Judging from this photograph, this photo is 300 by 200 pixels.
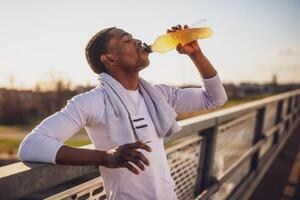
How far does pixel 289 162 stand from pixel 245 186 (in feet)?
11.5

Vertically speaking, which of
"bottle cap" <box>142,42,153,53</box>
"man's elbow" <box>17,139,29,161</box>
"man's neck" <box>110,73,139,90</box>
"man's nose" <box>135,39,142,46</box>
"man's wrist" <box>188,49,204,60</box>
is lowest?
"man's elbow" <box>17,139,29,161</box>

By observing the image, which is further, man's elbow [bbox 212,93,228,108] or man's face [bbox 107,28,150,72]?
man's elbow [bbox 212,93,228,108]

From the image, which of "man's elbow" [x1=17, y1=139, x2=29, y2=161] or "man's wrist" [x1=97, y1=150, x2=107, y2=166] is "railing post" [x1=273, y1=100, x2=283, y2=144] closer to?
"man's wrist" [x1=97, y1=150, x2=107, y2=166]

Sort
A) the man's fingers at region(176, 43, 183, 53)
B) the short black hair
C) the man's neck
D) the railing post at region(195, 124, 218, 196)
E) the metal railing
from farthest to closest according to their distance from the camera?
the railing post at region(195, 124, 218, 196), the man's fingers at region(176, 43, 183, 53), the short black hair, the man's neck, the metal railing

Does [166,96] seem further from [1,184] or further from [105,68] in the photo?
[1,184]

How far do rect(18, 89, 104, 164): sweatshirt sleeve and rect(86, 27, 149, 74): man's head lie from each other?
49 centimetres

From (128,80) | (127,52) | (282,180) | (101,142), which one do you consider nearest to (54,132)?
(101,142)

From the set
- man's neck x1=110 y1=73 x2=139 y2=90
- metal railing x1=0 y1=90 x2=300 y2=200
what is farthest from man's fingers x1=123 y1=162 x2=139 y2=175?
man's neck x1=110 y1=73 x2=139 y2=90

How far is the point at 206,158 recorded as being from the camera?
12.1ft

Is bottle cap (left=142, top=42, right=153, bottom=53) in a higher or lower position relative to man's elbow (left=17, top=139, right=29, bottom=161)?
higher

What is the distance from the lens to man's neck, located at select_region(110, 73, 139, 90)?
2523mm

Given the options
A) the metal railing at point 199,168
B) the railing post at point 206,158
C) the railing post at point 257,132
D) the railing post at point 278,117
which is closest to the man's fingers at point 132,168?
the metal railing at point 199,168

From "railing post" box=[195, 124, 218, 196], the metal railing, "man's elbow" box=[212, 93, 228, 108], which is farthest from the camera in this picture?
"railing post" box=[195, 124, 218, 196]

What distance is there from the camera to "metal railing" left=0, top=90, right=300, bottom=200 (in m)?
1.61
